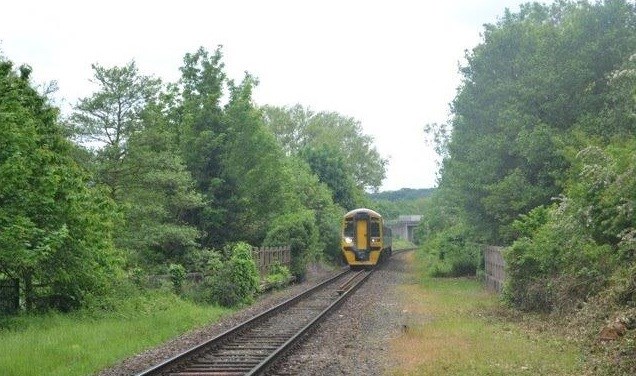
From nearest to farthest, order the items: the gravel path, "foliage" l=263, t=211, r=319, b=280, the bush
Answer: the gravel path, "foliage" l=263, t=211, r=319, b=280, the bush

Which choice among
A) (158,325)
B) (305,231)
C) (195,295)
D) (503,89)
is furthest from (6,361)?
(305,231)

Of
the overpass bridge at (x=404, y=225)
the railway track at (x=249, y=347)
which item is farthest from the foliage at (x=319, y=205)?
the overpass bridge at (x=404, y=225)

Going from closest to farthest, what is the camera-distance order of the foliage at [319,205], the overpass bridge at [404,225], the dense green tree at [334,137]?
1. the foliage at [319,205]
2. the dense green tree at [334,137]
3. the overpass bridge at [404,225]

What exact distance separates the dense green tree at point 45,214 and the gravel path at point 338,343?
288 cm

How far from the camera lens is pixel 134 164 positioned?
23219mm

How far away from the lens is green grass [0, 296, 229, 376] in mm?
10680

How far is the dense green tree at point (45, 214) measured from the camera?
13156 millimetres

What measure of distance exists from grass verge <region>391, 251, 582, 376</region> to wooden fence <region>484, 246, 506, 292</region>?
79.0 inches

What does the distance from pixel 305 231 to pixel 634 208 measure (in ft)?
79.6

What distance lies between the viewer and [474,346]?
11.9 meters

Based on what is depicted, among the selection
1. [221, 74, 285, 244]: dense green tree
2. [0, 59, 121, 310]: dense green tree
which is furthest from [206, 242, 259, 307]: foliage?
[221, 74, 285, 244]: dense green tree

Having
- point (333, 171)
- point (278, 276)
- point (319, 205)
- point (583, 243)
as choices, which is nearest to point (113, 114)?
point (278, 276)

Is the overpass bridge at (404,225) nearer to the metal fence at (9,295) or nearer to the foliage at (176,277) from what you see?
the foliage at (176,277)

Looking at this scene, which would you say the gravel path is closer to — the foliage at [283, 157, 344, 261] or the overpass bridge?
the foliage at [283, 157, 344, 261]
